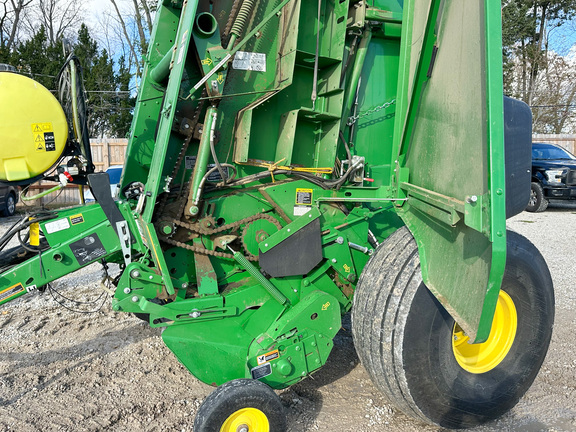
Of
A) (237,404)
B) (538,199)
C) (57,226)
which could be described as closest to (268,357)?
(237,404)

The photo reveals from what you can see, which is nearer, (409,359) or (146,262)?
(409,359)

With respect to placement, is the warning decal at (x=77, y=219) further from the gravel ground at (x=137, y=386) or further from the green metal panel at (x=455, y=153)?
the green metal panel at (x=455, y=153)

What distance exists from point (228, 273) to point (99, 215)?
2.92 ft

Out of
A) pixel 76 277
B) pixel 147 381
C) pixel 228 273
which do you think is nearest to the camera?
pixel 228 273

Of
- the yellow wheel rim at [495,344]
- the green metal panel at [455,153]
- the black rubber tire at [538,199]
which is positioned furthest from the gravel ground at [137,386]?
the black rubber tire at [538,199]

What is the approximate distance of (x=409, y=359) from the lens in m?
2.39

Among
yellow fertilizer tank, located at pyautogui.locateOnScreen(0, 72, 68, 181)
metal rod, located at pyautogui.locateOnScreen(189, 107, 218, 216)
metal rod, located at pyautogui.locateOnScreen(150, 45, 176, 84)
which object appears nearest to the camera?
yellow fertilizer tank, located at pyautogui.locateOnScreen(0, 72, 68, 181)

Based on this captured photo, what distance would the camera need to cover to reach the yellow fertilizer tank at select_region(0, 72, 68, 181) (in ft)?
8.51

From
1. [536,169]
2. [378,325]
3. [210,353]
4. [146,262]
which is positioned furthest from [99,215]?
[536,169]

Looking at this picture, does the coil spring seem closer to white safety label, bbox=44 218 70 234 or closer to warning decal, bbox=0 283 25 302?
white safety label, bbox=44 218 70 234

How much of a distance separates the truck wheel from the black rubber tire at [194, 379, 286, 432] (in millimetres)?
596

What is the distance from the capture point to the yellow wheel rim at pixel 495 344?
2719mm

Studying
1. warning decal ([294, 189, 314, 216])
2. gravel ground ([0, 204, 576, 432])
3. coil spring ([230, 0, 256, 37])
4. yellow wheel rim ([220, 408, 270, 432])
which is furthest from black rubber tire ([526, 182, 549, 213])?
yellow wheel rim ([220, 408, 270, 432])

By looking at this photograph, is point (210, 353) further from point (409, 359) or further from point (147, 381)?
point (409, 359)
